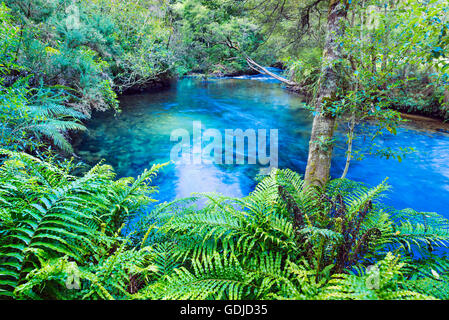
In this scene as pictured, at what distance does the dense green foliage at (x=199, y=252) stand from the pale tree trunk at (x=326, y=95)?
1227mm

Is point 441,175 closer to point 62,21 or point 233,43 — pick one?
point 233,43

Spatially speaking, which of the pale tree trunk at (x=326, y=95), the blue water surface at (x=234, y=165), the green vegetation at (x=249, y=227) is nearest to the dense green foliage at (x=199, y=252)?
the green vegetation at (x=249, y=227)

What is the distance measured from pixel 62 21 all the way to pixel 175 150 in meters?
5.50

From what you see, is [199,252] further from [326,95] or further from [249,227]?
[326,95]

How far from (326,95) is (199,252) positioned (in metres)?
3.21

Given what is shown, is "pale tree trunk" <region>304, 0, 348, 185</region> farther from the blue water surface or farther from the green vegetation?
the blue water surface

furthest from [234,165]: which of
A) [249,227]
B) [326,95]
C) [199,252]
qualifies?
[199,252]

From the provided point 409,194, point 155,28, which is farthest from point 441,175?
point 155,28

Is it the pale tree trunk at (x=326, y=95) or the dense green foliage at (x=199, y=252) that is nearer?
the dense green foliage at (x=199, y=252)

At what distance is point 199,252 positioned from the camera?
1.94m

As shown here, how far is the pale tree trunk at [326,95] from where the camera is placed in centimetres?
348

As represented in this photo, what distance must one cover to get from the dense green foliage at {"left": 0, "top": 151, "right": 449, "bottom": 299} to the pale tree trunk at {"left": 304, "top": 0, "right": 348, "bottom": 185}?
Answer: 4.02 ft

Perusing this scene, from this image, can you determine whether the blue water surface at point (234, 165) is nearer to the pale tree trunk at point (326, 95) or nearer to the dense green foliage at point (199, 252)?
the pale tree trunk at point (326, 95)

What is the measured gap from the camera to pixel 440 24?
1984mm
